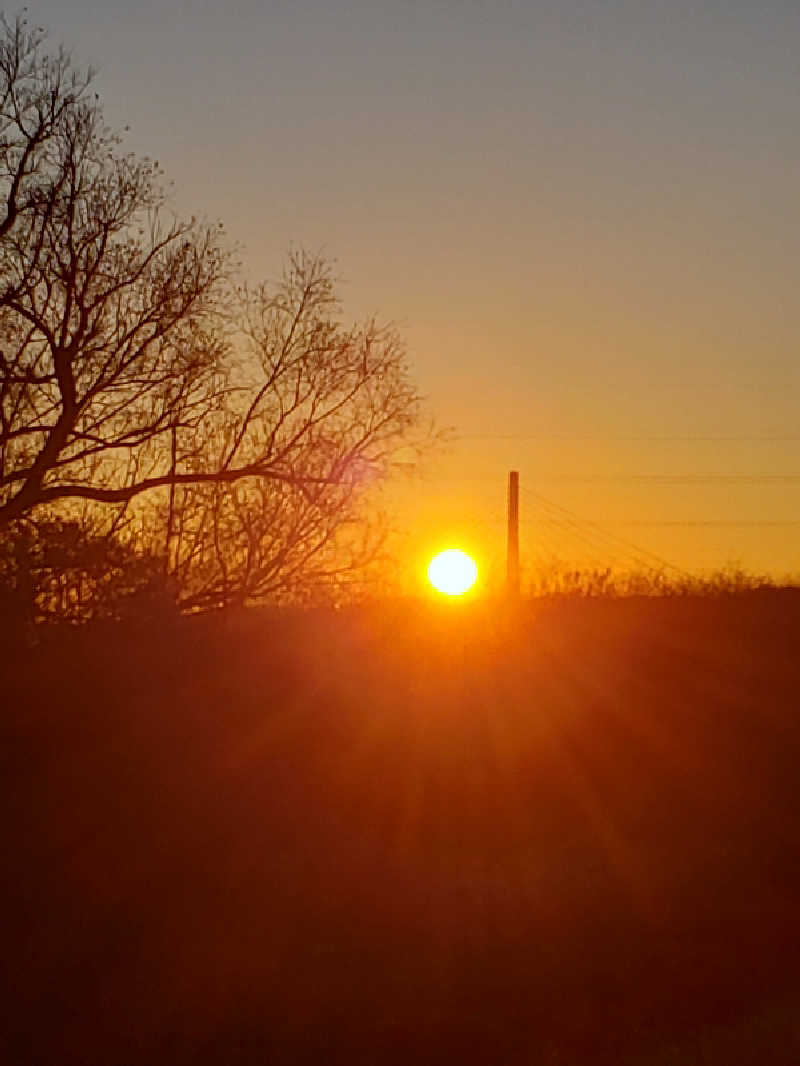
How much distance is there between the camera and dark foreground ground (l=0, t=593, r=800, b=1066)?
39.6 feet

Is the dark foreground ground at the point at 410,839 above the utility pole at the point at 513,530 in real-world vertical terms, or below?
below

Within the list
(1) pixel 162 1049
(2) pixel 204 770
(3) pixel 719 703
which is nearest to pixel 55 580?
(2) pixel 204 770

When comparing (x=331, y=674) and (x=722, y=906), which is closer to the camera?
(x=722, y=906)

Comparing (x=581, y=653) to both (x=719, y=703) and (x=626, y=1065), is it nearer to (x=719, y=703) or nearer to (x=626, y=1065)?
(x=719, y=703)

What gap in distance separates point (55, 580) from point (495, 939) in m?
14.7

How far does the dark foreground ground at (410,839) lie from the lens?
1206 centimetres

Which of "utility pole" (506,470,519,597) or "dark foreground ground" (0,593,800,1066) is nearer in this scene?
"dark foreground ground" (0,593,800,1066)

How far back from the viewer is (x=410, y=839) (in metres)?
18.6

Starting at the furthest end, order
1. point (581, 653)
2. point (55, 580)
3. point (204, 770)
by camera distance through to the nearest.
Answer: point (55, 580) → point (581, 653) → point (204, 770)

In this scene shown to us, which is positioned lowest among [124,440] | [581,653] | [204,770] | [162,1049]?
[162,1049]

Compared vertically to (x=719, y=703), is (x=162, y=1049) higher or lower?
lower

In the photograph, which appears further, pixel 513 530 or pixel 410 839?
pixel 513 530

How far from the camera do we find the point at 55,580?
26984mm

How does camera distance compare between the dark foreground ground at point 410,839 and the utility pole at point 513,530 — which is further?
the utility pole at point 513,530
